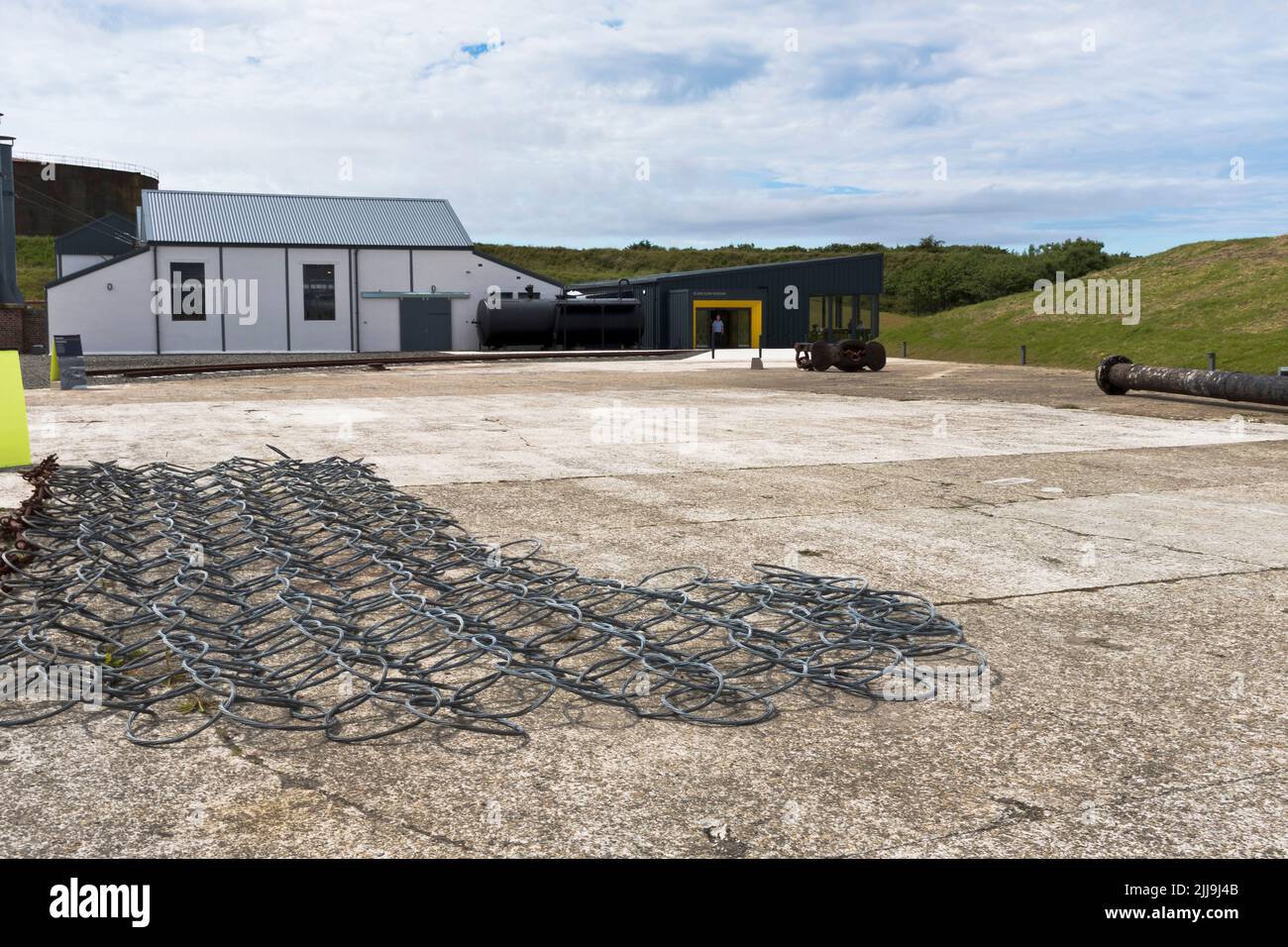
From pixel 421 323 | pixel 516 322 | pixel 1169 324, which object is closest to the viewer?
pixel 1169 324

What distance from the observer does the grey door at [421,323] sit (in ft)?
153

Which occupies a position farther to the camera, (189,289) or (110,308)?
(189,289)

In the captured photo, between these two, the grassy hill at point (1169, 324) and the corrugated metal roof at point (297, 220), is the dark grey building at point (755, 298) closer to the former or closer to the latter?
the grassy hill at point (1169, 324)

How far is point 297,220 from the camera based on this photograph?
1855 inches

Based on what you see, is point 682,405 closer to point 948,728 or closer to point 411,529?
point 411,529

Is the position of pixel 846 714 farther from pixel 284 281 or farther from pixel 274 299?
pixel 284 281

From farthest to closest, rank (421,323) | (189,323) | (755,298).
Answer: (755,298) < (421,323) < (189,323)

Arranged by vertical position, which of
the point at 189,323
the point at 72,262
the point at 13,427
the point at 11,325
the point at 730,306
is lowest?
the point at 13,427

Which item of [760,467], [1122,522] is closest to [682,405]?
[760,467]

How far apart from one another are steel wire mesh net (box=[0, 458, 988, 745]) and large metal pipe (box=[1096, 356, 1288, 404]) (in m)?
14.3

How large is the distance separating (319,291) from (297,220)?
3.60 metres

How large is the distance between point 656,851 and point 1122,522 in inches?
247

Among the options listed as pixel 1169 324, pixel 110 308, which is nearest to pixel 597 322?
pixel 110 308
